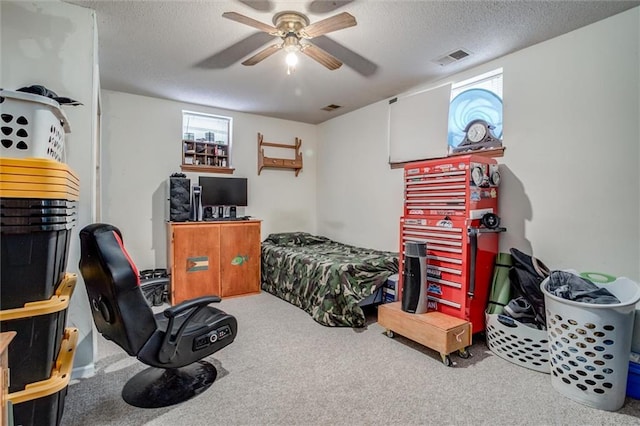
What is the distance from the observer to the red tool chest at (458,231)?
257 centimetres

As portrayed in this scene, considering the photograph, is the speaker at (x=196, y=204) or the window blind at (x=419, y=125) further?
the speaker at (x=196, y=204)

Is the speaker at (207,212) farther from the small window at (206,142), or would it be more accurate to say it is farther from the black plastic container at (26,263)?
the black plastic container at (26,263)

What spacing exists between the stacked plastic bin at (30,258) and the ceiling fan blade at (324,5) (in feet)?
5.48

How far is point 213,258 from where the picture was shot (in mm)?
3959

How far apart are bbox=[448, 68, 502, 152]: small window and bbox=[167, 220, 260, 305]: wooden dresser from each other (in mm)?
2655

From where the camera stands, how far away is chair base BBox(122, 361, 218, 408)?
1.91m

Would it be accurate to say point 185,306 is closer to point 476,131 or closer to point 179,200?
point 179,200

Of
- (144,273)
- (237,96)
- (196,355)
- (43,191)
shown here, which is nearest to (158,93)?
(237,96)

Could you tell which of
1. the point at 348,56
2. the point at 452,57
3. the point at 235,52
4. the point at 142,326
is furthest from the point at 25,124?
the point at 452,57

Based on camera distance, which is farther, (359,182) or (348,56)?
(359,182)

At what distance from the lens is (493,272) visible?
2762 mm

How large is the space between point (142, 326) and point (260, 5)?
213cm

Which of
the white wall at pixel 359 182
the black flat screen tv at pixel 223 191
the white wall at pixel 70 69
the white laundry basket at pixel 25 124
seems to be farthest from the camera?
the black flat screen tv at pixel 223 191

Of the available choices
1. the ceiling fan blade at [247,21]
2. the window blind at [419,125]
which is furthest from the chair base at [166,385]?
the window blind at [419,125]
